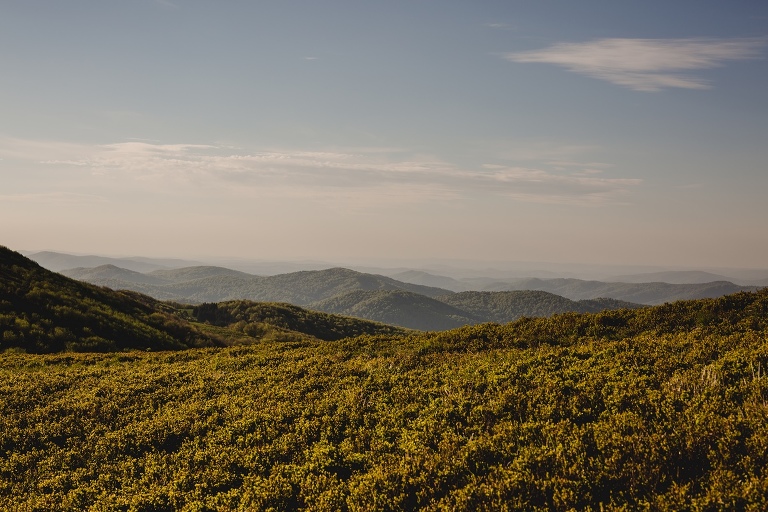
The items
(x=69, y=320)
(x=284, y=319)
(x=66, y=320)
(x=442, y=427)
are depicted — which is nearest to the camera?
(x=442, y=427)

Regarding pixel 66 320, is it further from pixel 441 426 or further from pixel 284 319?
pixel 284 319

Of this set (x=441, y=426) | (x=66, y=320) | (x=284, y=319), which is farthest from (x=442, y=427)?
(x=284, y=319)

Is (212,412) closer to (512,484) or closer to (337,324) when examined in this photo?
(512,484)

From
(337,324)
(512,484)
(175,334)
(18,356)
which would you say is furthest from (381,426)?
(337,324)

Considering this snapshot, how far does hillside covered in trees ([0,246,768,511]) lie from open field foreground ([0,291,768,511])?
53mm

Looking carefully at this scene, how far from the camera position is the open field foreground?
28.2ft

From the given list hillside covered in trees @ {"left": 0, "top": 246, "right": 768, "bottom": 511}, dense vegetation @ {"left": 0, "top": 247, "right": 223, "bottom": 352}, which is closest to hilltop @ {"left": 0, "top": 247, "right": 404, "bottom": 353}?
dense vegetation @ {"left": 0, "top": 247, "right": 223, "bottom": 352}

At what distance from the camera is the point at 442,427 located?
1209cm

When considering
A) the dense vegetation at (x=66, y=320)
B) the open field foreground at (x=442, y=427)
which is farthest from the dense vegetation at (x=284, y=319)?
the open field foreground at (x=442, y=427)

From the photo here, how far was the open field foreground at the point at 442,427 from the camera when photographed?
8.59 m

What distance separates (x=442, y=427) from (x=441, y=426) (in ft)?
0.14

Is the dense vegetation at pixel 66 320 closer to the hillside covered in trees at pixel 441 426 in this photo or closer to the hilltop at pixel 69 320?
the hilltop at pixel 69 320

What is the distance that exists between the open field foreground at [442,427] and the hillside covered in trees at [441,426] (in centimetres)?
5

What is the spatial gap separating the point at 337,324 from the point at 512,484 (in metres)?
135
